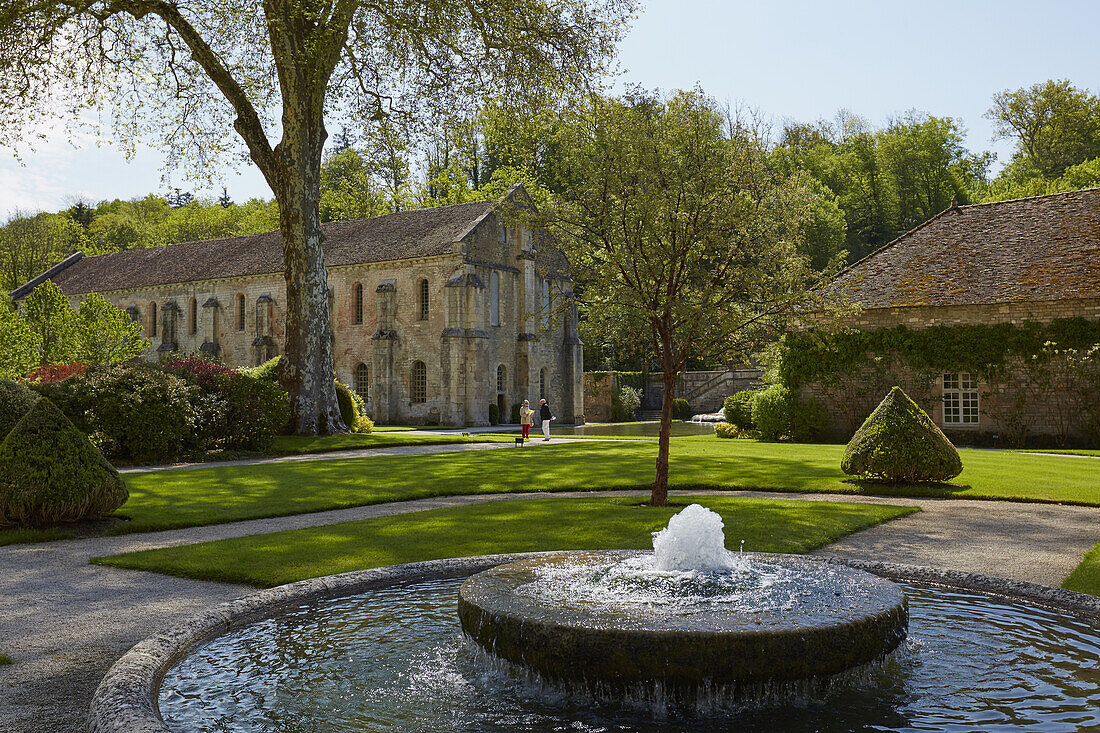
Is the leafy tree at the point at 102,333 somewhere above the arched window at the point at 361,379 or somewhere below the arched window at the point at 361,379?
above

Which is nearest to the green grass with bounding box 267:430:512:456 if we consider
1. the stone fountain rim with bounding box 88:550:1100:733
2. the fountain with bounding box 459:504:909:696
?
the stone fountain rim with bounding box 88:550:1100:733

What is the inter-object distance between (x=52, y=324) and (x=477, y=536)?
95.5 feet

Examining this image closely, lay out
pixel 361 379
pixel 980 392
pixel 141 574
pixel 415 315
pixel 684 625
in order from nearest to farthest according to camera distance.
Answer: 1. pixel 684 625
2. pixel 141 574
3. pixel 980 392
4. pixel 415 315
5. pixel 361 379

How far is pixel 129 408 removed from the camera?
1995cm

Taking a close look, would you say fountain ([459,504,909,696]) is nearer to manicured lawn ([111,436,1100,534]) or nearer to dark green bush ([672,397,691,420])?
manicured lawn ([111,436,1100,534])

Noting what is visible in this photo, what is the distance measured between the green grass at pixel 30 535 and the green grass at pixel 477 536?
6.01ft

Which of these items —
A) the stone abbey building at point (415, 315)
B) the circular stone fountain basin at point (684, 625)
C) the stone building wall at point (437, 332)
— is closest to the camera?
the circular stone fountain basin at point (684, 625)

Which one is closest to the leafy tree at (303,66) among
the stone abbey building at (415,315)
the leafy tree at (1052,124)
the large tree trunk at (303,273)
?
the large tree trunk at (303,273)

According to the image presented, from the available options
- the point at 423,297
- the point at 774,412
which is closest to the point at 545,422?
the point at 774,412

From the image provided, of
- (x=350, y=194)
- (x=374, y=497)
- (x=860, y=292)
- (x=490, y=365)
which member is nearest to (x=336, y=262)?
(x=490, y=365)

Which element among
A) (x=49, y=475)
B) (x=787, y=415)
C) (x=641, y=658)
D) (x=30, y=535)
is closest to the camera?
(x=641, y=658)

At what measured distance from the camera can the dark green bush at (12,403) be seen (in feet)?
50.7

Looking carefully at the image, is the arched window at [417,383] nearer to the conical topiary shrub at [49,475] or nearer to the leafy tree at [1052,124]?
the conical topiary shrub at [49,475]

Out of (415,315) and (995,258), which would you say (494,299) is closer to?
(415,315)
